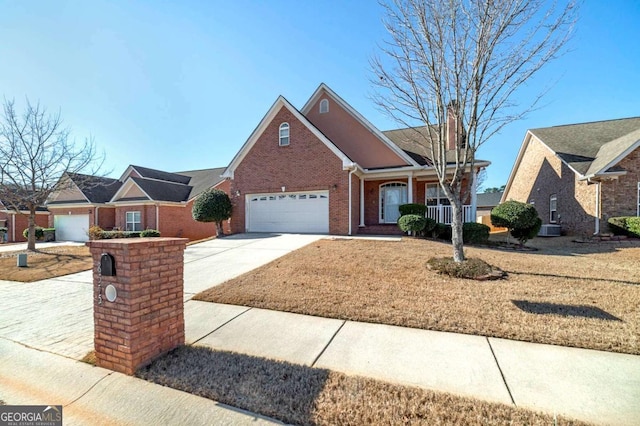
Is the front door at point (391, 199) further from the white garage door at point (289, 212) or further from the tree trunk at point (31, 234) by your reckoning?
the tree trunk at point (31, 234)

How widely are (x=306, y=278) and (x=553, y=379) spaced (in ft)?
14.9

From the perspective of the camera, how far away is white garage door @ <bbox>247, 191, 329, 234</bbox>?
46.8ft

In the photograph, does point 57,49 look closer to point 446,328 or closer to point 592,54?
point 446,328

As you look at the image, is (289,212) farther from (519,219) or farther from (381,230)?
(519,219)

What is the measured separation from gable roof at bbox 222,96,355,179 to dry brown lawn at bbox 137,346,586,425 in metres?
11.2

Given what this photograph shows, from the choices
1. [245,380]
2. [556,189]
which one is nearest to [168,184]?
[245,380]

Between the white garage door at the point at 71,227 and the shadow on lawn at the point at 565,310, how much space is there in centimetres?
2923

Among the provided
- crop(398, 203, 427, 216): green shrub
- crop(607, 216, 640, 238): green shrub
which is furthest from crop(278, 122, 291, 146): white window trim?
crop(607, 216, 640, 238): green shrub

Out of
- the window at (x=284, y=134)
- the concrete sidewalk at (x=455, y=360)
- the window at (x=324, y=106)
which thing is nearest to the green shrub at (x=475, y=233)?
the concrete sidewalk at (x=455, y=360)

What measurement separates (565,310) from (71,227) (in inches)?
1270

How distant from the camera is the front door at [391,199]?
49.8 ft

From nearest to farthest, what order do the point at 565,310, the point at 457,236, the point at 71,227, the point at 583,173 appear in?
the point at 565,310, the point at 457,236, the point at 583,173, the point at 71,227

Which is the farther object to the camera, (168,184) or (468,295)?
(168,184)

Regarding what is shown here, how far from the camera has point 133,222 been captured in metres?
21.7
